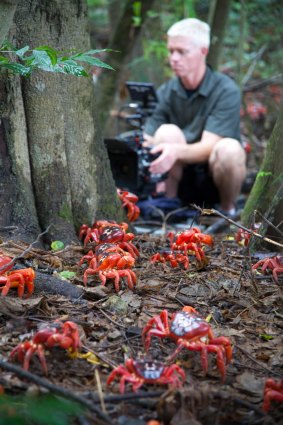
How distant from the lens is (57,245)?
4.29 meters

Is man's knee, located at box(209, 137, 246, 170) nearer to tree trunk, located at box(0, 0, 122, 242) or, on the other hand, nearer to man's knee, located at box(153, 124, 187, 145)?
man's knee, located at box(153, 124, 187, 145)

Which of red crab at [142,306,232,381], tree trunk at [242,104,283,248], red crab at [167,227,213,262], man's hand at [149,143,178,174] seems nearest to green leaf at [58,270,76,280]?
red crab at [167,227,213,262]

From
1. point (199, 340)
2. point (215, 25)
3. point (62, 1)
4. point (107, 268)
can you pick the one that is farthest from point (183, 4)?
point (199, 340)

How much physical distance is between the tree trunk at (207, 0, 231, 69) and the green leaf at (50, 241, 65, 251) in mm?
5431

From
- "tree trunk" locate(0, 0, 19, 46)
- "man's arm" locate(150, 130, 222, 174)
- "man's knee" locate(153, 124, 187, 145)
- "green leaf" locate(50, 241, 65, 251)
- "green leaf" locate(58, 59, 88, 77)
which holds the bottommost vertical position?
"green leaf" locate(50, 241, 65, 251)

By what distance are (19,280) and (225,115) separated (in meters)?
4.64

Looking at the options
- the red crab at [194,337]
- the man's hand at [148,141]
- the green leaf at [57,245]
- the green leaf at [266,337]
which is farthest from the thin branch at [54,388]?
the man's hand at [148,141]

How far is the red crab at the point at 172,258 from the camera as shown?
425 centimetres

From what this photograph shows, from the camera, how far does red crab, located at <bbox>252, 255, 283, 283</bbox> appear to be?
157 inches

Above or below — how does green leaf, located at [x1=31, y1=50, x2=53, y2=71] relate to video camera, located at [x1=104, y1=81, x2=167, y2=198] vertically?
above

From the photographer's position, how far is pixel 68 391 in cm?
253

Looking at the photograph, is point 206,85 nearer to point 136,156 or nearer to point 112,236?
point 136,156

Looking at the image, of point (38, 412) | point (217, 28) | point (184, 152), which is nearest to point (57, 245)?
point (38, 412)

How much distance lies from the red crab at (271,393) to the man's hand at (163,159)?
4472 millimetres
